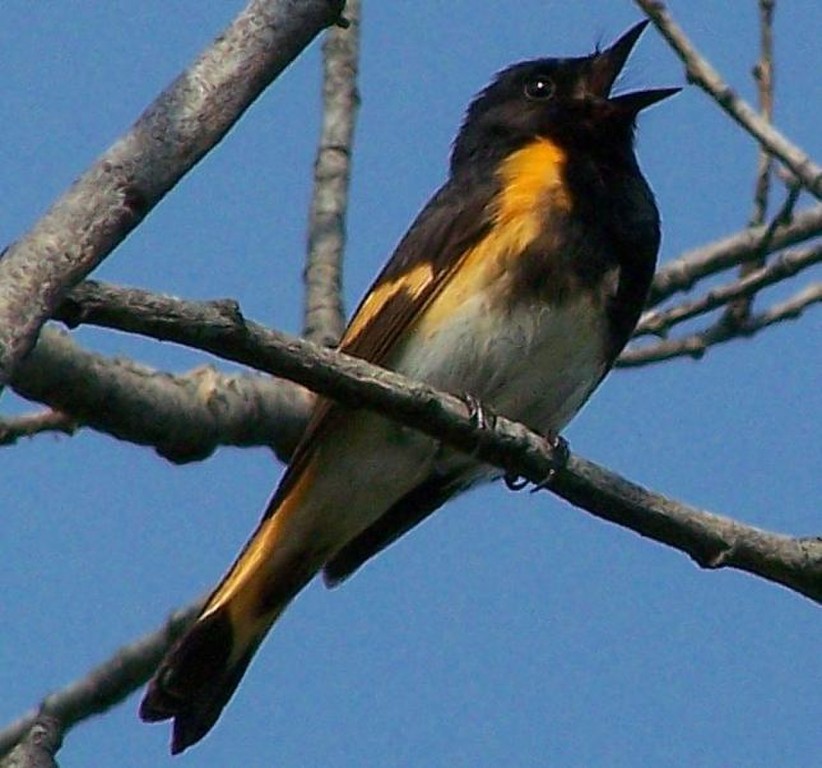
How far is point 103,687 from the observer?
4.10 m

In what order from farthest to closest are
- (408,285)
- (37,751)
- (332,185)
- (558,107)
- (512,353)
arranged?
1. (558,107)
2. (332,185)
3. (408,285)
4. (512,353)
5. (37,751)

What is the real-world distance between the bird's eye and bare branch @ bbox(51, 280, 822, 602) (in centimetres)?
187

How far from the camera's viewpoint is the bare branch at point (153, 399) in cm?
393

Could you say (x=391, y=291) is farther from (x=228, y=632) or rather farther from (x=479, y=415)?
(x=479, y=415)

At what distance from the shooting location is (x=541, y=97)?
5.63 m

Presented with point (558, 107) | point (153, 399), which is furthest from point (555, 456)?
point (558, 107)

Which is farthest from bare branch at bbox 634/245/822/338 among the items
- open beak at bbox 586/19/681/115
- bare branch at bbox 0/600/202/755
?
bare branch at bbox 0/600/202/755

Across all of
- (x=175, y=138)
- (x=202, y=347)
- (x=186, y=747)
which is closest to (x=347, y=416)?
(x=186, y=747)

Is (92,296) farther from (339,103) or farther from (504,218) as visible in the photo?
(339,103)

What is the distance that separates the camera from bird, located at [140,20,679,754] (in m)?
4.74

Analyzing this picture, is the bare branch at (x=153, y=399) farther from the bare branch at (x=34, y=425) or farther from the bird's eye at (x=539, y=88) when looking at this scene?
the bird's eye at (x=539, y=88)

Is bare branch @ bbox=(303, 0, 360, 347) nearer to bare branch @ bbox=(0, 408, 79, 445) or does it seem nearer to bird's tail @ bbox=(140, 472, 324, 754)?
bird's tail @ bbox=(140, 472, 324, 754)

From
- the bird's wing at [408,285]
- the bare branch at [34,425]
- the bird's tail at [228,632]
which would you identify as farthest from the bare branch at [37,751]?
the bird's wing at [408,285]

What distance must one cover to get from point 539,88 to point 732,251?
93 cm
